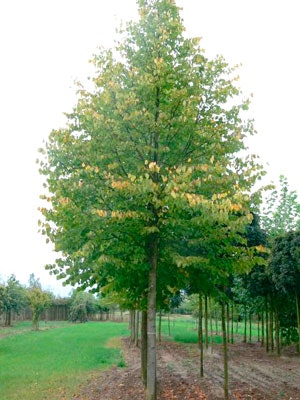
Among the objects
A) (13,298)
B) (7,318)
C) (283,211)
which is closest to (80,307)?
(7,318)

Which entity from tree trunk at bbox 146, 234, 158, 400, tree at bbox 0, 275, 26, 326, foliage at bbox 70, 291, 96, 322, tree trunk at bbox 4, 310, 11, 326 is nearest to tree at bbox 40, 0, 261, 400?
tree trunk at bbox 146, 234, 158, 400

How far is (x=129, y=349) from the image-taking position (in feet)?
80.0

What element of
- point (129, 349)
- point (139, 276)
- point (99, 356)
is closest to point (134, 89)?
point (139, 276)

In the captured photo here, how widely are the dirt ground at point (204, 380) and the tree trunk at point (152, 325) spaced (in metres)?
3.58

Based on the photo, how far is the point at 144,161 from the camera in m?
8.56

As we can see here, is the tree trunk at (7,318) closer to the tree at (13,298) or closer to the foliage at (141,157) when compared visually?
the tree at (13,298)

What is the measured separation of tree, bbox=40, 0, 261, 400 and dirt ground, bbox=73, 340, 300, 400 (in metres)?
4.20

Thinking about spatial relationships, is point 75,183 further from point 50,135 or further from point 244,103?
point 244,103

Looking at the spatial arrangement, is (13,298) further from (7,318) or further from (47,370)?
(47,370)

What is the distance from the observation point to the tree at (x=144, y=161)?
7.85 m

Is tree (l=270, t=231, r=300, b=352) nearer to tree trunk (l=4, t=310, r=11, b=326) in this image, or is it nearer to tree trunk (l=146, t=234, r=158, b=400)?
tree trunk (l=146, t=234, r=158, b=400)

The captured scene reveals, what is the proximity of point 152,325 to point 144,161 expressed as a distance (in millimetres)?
3288

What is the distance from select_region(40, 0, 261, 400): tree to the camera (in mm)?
7852

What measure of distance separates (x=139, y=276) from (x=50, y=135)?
3.54 metres
